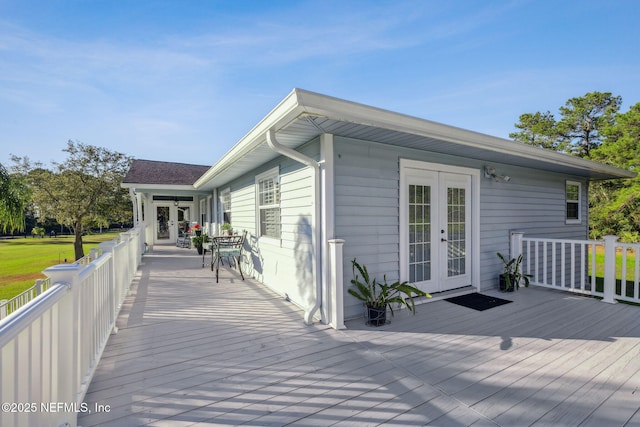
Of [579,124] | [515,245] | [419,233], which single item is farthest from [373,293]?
[579,124]

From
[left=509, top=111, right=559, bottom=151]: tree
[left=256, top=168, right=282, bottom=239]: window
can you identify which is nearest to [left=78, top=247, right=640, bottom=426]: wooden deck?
[left=256, top=168, right=282, bottom=239]: window

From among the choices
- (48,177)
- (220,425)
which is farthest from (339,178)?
(48,177)

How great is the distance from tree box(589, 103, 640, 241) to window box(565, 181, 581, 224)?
798 centimetres

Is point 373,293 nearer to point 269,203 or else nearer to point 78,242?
point 269,203

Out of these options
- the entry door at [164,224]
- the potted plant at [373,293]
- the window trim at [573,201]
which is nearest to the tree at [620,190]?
the window trim at [573,201]

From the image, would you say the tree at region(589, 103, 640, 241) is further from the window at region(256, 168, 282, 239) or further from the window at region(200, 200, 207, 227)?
the window at region(200, 200, 207, 227)

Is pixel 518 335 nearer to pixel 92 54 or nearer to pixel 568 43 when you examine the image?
pixel 568 43

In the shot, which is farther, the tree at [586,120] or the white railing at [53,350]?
the tree at [586,120]

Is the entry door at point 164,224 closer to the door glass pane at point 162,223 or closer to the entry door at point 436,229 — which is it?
the door glass pane at point 162,223

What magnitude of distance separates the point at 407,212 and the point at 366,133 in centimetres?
135

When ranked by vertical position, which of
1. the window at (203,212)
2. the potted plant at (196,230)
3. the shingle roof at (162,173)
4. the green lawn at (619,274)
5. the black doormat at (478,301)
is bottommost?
the green lawn at (619,274)

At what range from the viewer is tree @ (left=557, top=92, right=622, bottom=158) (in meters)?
15.5

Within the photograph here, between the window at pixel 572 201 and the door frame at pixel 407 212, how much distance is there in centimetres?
347

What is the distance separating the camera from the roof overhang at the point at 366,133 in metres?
2.65
